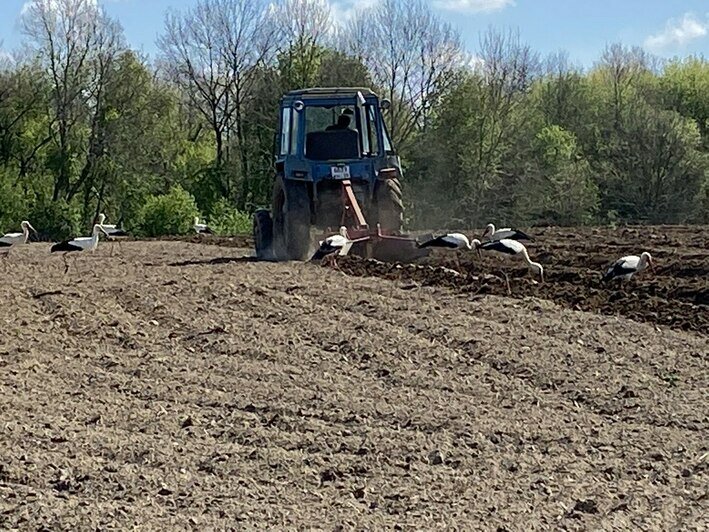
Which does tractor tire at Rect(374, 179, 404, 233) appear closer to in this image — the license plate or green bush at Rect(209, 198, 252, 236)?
the license plate

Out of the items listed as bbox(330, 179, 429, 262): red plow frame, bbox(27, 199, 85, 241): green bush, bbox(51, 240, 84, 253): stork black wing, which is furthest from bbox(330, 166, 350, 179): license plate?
bbox(27, 199, 85, 241): green bush

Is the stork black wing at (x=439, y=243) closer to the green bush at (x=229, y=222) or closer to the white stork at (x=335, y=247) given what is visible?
the white stork at (x=335, y=247)

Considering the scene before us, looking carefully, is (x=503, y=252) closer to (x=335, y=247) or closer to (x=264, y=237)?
(x=335, y=247)

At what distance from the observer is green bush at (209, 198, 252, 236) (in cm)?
3416

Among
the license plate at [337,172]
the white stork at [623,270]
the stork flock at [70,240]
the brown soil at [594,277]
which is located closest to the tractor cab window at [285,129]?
the license plate at [337,172]

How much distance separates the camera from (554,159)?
4181 cm

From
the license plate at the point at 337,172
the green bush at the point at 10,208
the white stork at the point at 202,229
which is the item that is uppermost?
the license plate at the point at 337,172

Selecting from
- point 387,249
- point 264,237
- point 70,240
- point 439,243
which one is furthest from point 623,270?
point 70,240

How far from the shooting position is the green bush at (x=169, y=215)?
115ft

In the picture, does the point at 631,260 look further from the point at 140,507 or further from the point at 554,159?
the point at 554,159

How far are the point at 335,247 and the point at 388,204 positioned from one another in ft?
5.86

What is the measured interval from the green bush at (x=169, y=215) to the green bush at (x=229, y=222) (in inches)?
33.9

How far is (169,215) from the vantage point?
35.1 m

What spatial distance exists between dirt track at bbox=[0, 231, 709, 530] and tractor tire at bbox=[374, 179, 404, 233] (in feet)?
14.7
